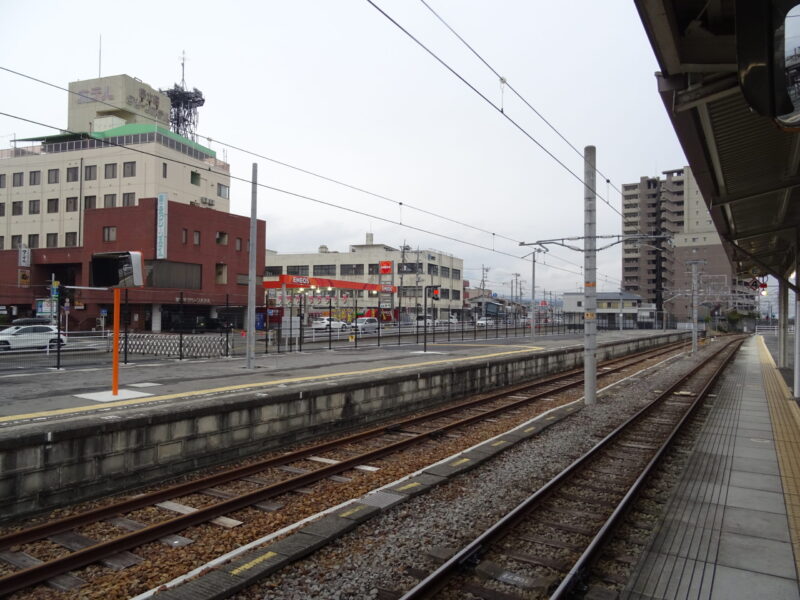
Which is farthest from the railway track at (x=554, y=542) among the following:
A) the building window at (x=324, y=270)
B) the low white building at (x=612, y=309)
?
the low white building at (x=612, y=309)

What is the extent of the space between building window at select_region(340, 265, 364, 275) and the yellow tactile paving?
2940 inches

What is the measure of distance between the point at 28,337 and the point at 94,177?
1396 inches

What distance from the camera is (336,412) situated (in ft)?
38.5

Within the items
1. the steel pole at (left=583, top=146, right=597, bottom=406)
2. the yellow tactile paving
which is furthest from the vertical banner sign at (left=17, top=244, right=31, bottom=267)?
the yellow tactile paving

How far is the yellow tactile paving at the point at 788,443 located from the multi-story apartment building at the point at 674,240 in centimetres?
9640

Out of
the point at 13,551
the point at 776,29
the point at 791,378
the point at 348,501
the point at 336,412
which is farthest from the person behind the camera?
the point at 791,378

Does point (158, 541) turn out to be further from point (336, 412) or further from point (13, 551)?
point (336, 412)

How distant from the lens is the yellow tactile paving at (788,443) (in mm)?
6216

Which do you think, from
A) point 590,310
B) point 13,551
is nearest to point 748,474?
point 590,310

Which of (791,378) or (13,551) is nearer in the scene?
(13,551)

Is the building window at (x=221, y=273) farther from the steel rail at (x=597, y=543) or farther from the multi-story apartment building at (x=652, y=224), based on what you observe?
the multi-story apartment building at (x=652, y=224)

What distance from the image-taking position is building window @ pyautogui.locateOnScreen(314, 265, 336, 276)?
92.7 meters

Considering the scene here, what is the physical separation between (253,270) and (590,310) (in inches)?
466

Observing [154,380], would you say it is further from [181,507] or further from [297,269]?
[297,269]
